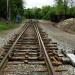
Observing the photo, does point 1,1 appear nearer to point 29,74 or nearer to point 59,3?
point 59,3

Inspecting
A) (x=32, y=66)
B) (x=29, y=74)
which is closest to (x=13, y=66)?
(x=32, y=66)

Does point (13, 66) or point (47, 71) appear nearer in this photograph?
point (47, 71)

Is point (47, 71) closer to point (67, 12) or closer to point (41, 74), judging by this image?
point (41, 74)

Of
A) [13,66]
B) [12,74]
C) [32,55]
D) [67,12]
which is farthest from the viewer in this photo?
[67,12]

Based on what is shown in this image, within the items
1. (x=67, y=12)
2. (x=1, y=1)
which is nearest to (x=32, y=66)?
(x=1, y=1)

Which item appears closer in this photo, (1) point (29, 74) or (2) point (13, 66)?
(1) point (29, 74)

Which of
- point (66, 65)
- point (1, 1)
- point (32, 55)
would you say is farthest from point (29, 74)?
point (1, 1)

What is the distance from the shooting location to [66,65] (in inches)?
309

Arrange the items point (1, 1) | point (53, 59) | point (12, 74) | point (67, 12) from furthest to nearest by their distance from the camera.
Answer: point (67, 12), point (1, 1), point (53, 59), point (12, 74)

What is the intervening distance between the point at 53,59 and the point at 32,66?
3.15 feet

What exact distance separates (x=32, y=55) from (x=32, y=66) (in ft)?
4.97

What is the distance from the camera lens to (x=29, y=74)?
656 cm

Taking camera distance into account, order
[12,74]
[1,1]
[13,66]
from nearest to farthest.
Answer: [12,74], [13,66], [1,1]

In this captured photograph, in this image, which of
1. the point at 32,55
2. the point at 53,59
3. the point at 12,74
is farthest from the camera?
the point at 32,55
